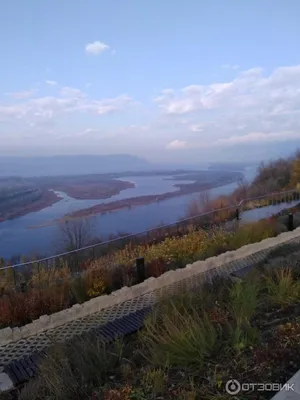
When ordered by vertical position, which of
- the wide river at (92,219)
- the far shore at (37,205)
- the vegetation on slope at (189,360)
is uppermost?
the vegetation on slope at (189,360)

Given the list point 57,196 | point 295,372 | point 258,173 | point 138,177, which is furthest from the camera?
point 138,177

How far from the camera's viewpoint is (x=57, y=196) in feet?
189

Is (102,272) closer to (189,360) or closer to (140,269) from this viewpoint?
(140,269)

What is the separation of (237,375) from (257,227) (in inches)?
385

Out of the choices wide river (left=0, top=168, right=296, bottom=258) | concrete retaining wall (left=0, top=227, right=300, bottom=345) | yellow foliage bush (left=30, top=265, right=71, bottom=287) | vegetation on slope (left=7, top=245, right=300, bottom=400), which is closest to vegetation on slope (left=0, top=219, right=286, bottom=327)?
yellow foliage bush (left=30, top=265, right=71, bottom=287)

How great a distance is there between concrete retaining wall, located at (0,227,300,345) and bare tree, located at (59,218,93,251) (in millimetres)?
15402

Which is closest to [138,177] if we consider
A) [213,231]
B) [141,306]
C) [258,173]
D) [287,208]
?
[258,173]

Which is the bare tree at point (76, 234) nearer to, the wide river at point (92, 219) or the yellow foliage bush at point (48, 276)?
the wide river at point (92, 219)

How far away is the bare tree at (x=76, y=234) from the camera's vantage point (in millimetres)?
24794

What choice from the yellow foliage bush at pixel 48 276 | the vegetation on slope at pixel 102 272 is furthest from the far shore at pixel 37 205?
the yellow foliage bush at pixel 48 276

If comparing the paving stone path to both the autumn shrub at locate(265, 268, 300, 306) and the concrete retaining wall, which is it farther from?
the autumn shrub at locate(265, 268, 300, 306)

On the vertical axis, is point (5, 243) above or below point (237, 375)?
below

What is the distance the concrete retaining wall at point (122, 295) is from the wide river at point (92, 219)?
741 inches

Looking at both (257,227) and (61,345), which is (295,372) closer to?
(61,345)
